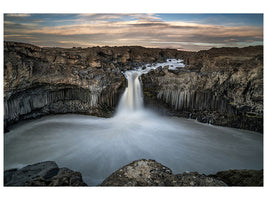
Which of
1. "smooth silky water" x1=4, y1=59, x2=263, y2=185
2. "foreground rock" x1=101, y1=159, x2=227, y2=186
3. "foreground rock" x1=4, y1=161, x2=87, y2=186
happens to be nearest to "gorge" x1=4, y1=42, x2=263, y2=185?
"smooth silky water" x1=4, y1=59, x2=263, y2=185

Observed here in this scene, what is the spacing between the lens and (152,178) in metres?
2.79

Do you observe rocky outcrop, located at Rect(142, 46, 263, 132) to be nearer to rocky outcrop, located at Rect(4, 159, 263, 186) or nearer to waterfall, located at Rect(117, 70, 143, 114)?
waterfall, located at Rect(117, 70, 143, 114)

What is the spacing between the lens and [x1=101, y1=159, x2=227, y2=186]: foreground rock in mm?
2736

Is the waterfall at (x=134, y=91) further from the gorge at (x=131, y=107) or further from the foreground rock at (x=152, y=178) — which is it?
the foreground rock at (x=152, y=178)

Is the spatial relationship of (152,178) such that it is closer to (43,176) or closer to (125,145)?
(125,145)

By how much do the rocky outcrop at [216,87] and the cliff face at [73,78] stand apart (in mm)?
768

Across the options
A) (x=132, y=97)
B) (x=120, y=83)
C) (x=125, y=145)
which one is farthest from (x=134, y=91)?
(x=125, y=145)

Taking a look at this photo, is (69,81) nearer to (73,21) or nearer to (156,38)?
(73,21)

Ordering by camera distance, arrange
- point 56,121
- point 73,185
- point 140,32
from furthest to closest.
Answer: point 56,121 < point 140,32 < point 73,185

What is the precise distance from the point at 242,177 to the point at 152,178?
60.5 inches

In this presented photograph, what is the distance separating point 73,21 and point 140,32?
4.58ft

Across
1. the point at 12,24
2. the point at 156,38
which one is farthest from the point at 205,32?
the point at 12,24

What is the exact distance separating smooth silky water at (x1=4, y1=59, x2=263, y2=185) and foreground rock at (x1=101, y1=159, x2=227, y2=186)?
46 cm

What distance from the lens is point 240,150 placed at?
3541mm
